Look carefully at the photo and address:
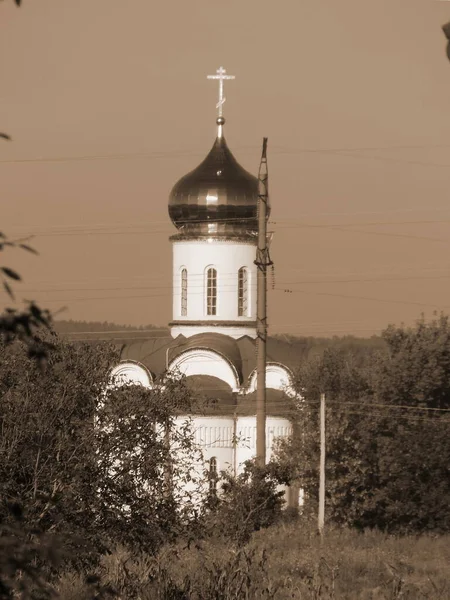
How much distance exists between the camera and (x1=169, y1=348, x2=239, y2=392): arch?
133 feet

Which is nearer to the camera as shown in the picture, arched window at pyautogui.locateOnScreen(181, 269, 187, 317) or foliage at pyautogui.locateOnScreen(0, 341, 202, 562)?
foliage at pyautogui.locateOnScreen(0, 341, 202, 562)

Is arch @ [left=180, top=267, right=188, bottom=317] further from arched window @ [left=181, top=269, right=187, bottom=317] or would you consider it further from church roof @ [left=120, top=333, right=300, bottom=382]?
church roof @ [left=120, top=333, right=300, bottom=382]

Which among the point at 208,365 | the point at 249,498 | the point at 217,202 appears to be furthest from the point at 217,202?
the point at 249,498

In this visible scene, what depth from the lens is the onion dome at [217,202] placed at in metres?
42.6

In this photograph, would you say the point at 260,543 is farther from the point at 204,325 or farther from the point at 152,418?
the point at 204,325

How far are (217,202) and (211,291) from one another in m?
2.71

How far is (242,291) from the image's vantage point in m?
42.5

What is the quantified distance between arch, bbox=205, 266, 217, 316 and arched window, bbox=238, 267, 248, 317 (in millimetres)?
726

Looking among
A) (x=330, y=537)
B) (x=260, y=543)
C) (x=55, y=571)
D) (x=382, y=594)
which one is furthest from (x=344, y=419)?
(x=55, y=571)

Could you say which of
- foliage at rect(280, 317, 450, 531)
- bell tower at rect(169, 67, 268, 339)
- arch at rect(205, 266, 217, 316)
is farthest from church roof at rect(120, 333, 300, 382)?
foliage at rect(280, 317, 450, 531)

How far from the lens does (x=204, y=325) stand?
138ft

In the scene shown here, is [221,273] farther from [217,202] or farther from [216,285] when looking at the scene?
[217,202]

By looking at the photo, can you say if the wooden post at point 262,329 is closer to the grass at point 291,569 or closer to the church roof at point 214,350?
the grass at point 291,569

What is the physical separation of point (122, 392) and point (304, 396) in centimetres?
2234
